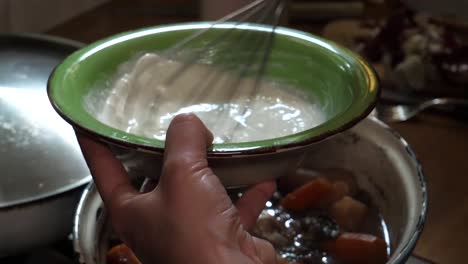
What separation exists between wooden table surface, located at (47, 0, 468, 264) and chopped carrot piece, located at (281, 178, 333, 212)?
99mm

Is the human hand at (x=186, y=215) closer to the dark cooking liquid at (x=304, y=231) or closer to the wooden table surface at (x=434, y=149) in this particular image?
the dark cooking liquid at (x=304, y=231)

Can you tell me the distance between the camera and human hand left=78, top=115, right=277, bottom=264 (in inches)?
12.9

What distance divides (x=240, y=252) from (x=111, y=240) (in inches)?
7.2

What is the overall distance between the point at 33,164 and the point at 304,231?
214 millimetres

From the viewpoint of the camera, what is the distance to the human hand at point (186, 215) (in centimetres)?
33

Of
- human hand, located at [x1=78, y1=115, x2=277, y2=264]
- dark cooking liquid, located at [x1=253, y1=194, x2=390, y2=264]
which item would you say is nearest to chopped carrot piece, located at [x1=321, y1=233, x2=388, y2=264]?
dark cooking liquid, located at [x1=253, y1=194, x2=390, y2=264]

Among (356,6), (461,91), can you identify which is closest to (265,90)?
(461,91)

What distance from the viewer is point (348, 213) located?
51 cm

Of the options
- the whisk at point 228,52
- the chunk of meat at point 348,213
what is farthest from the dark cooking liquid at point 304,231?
the whisk at point 228,52

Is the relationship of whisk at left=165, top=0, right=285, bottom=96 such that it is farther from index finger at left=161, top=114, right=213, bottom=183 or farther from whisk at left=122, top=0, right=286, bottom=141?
index finger at left=161, top=114, right=213, bottom=183

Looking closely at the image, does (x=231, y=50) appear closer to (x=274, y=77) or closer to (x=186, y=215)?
(x=274, y=77)

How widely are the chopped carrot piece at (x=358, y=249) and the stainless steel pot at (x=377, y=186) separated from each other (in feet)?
0.04

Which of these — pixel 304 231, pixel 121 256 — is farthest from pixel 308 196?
pixel 121 256

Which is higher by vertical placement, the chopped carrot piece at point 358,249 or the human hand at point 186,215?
the human hand at point 186,215
